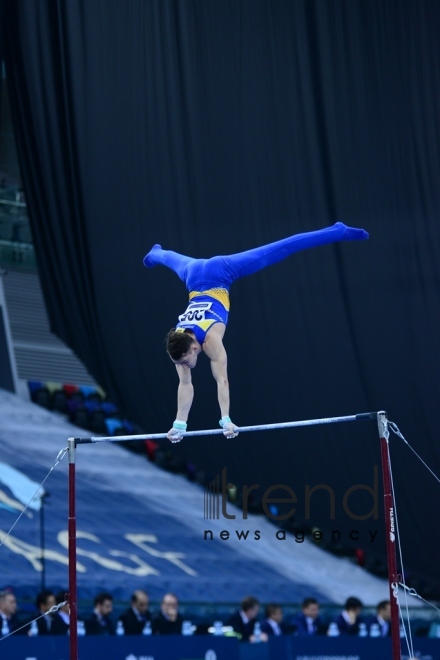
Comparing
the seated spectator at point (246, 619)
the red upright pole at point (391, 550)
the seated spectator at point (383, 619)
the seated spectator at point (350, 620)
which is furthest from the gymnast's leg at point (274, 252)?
the seated spectator at point (383, 619)

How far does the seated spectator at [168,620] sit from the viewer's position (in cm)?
877

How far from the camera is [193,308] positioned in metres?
7.03

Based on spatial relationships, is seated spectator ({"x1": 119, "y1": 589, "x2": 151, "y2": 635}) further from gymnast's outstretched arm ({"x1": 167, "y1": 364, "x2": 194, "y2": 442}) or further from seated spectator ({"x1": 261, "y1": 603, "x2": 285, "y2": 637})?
gymnast's outstretched arm ({"x1": 167, "y1": 364, "x2": 194, "y2": 442})

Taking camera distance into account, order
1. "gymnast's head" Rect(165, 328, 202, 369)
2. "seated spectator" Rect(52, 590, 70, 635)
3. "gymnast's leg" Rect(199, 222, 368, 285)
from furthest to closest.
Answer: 1. "seated spectator" Rect(52, 590, 70, 635)
2. "gymnast's leg" Rect(199, 222, 368, 285)
3. "gymnast's head" Rect(165, 328, 202, 369)

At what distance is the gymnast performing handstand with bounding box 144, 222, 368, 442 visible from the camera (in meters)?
6.73

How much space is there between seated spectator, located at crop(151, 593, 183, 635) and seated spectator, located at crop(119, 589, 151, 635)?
13 centimetres

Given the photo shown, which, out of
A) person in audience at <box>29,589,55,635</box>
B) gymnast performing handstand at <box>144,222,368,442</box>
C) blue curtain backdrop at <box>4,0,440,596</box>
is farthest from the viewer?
blue curtain backdrop at <box>4,0,440,596</box>

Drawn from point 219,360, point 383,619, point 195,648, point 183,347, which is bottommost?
point 383,619

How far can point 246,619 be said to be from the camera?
30.9ft

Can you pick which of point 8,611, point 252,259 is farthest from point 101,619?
point 252,259

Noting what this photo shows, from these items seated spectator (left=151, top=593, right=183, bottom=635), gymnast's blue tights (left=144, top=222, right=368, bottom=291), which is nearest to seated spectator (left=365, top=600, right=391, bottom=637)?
seated spectator (left=151, top=593, right=183, bottom=635)

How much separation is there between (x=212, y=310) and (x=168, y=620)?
328 cm

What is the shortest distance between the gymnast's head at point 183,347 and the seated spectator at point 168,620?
2947mm

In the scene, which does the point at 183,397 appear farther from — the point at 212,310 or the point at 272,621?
the point at 272,621
